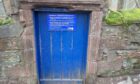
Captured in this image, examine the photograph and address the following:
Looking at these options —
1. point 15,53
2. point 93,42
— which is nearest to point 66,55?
point 93,42

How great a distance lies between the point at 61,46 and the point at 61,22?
550 millimetres

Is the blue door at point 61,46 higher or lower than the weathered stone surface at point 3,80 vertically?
higher

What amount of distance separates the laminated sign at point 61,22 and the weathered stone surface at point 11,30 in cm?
61

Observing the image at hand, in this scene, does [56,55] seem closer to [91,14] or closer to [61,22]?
[61,22]

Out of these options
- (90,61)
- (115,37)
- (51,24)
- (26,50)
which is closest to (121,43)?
(115,37)

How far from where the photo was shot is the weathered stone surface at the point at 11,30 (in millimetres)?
4719

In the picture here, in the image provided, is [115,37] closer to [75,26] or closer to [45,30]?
[75,26]

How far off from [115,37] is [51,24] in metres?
1.33

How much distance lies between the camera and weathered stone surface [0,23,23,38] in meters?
4.72

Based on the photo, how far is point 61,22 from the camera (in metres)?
4.86

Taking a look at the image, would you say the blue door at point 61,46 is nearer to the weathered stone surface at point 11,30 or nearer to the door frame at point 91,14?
the door frame at point 91,14

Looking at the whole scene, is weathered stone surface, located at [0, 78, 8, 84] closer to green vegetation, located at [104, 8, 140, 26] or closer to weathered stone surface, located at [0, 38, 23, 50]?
weathered stone surface, located at [0, 38, 23, 50]

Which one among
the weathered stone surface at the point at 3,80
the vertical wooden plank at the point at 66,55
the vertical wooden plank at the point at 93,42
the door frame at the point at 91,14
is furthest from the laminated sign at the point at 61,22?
the weathered stone surface at the point at 3,80

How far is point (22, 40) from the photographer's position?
4824 millimetres
